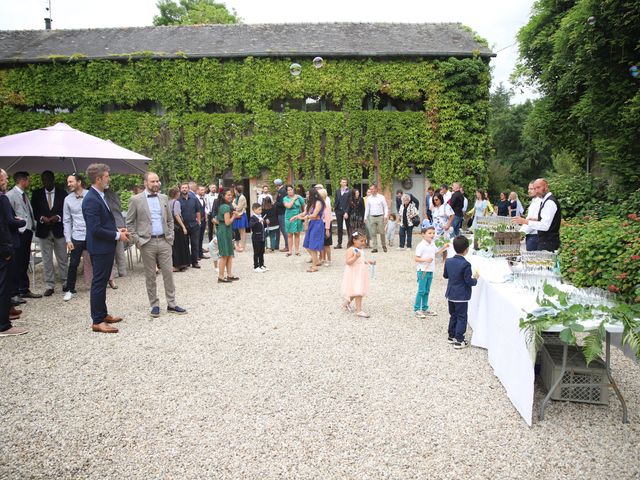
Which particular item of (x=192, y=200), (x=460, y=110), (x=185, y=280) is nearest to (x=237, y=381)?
(x=185, y=280)

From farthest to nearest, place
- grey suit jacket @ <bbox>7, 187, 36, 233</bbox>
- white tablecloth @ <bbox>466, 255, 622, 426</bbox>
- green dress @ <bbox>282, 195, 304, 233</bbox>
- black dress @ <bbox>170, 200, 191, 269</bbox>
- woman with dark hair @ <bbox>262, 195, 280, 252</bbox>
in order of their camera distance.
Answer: woman with dark hair @ <bbox>262, 195, 280, 252</bbox> → green dress @ <bbox>282, 195, 304, 233</bbox> → black dress @ <bbox>170, 200, 191, 269</bbox> → grey suit jacket @ <bbox>7, 187, 36, 233</bbox> → white tablecloth @ <bbox>466, 255, 622, 426</bbox>

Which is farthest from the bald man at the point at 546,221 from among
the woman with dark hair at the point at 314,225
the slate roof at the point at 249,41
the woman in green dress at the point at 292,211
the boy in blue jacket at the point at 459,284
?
the slate roof at the point at 249,41

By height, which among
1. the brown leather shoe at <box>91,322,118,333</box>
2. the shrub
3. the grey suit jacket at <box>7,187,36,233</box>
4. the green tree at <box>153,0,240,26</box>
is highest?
the green tree at <box>153,0,240,26</box>

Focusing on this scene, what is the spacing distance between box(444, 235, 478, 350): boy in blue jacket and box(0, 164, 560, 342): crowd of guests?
0.09ft

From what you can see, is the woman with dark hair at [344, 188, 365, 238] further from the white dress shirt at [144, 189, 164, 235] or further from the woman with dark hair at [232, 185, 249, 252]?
the white dress shirt at [144, 189, 164, 235]

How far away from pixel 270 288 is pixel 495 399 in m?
5.41

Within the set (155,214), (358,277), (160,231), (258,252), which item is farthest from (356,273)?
(258,252)

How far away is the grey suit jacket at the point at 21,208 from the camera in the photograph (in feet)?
26.5

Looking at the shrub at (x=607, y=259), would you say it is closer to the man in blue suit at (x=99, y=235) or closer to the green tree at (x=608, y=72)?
the man in blue suit at (x=99, y=235)

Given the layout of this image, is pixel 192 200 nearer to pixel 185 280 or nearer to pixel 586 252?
pixel 185 280

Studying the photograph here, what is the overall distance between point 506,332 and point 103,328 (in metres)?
5.18

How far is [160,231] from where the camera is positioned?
273 inches

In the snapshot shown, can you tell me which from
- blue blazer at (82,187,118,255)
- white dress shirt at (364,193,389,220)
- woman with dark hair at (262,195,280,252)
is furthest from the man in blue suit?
white dress shirt at (364,193,389,220)

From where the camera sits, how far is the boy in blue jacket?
5720 millimetres
